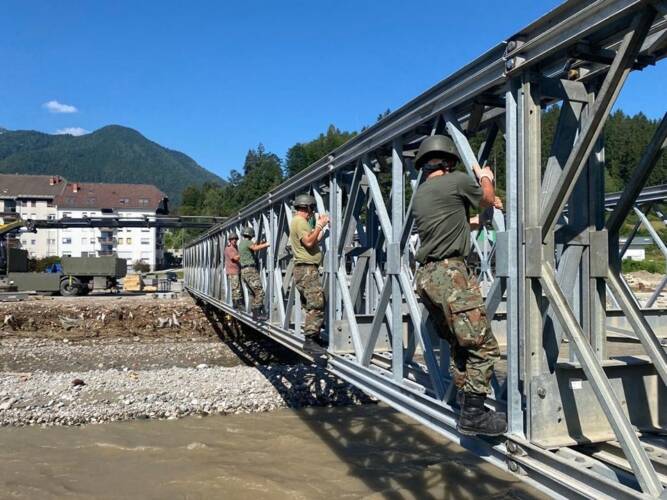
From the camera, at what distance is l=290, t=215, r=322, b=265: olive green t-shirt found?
21.9ft

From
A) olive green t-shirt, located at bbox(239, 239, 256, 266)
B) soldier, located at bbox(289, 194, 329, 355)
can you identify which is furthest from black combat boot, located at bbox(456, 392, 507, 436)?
olive green t-shirt, located at bbox(239, 239, 256, 266)

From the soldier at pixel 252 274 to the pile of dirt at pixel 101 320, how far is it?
13.1 meters

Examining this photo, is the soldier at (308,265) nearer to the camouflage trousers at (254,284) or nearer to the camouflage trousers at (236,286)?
the camouflage trousers at (254,284)

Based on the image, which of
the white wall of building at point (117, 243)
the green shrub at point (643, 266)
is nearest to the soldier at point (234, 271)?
the green shrub at point (643, 266)

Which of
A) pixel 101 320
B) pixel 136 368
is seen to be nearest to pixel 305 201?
pixel 136 368

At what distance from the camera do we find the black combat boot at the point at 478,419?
3.10 meters

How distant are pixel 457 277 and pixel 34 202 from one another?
91.4 m

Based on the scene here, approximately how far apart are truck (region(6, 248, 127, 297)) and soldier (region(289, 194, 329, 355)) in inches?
1056

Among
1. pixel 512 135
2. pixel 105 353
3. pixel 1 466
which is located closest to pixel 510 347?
pixel 512 135

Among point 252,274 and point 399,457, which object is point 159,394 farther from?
point 399,457

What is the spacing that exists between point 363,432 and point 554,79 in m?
7.74

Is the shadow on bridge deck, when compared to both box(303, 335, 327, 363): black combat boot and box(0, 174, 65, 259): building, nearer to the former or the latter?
box(303, 335, 327, 363): black combat boot

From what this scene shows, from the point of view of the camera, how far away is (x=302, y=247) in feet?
22.2

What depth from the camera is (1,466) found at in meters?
8.35
